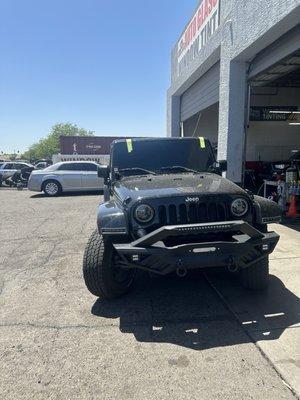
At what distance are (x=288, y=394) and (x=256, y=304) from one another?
144 centimetres

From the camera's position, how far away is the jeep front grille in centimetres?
357

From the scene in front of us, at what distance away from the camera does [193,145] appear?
203 inches

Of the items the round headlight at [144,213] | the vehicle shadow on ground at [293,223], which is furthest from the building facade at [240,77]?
the round headlight at [144,213]

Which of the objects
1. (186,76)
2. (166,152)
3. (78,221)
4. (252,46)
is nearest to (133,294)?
(166,152)

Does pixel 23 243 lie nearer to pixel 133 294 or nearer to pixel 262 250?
pixel 133 294

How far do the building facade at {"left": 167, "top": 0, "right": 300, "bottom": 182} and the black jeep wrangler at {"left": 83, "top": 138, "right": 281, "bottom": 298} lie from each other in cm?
423

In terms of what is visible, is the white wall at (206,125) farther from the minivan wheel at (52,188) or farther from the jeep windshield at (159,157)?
the jeep windshield at (159,157)

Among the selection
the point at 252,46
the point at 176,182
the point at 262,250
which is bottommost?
the point at 262,250

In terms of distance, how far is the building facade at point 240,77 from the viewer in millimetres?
7461

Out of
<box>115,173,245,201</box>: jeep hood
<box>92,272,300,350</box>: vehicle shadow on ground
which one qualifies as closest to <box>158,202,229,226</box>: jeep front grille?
<box>115,173,245,201</box>: jeep hood

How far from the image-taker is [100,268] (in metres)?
3.69

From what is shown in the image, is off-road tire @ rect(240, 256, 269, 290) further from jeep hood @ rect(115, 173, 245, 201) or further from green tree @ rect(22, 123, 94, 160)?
green tree @ rect(22, 123, 94, 160)

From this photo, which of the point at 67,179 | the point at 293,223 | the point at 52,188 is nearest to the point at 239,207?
the point at 293,223

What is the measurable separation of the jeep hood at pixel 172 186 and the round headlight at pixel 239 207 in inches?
3.4
